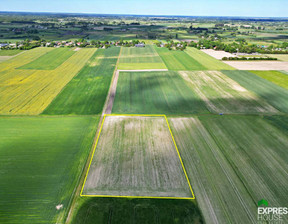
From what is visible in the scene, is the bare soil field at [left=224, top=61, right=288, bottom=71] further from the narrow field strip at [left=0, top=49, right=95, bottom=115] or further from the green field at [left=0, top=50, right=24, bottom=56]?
the green field at [left=0, top=50, right=24, bottom=56]

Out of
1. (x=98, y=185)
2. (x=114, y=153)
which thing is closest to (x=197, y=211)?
(x=98, y=185)

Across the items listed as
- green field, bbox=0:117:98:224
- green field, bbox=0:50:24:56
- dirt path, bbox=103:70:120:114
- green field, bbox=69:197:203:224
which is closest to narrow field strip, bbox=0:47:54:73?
green field, bbox=0:50:24:56

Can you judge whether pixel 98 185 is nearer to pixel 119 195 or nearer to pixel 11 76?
pixel 119 195

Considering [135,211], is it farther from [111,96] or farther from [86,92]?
[86,92]

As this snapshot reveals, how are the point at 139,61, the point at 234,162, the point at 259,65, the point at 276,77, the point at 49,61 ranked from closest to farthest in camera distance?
the point at 234,162
the point at 276,77
the point at 259,65
the point at 49,61
the point at 139,61

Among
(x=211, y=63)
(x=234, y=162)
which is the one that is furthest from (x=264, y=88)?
(x=234, y=162)

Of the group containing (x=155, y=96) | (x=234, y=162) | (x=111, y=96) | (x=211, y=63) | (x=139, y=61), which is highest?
(x=211, y=63)

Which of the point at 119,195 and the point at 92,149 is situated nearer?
the point at 119,195
